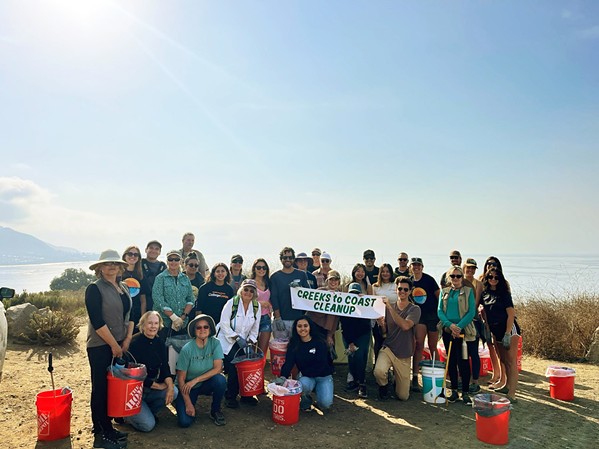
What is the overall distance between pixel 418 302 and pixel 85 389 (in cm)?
550

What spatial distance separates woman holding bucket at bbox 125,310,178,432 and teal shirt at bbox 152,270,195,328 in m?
1.00

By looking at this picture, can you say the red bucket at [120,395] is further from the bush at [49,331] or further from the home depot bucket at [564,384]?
the bush at [49,331]

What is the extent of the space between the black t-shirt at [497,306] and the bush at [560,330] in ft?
15.2

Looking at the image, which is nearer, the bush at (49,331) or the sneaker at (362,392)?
the sneaker at (362,392)

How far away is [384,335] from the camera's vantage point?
22.6 feet

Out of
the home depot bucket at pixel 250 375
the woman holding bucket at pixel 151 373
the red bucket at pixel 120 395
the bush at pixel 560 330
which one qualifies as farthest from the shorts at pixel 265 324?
the bush at pixel 560 330

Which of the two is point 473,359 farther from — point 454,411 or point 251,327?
point 251,327

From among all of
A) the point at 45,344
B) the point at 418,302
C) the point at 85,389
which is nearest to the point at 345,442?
the point at 418,302

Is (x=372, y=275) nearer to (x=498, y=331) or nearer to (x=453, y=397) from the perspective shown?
(x=498, y=331)

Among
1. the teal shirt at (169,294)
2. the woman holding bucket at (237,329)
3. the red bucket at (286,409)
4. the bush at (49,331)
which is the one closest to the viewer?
the red bucket at (286,409)

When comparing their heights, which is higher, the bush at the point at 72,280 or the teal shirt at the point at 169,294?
the teal shirt at the point at 169,294

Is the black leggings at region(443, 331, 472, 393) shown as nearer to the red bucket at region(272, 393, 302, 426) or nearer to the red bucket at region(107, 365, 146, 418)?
the red bucket at region(272, 393, 302, 426)

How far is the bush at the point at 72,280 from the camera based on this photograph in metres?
31.2

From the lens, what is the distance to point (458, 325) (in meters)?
6.28
